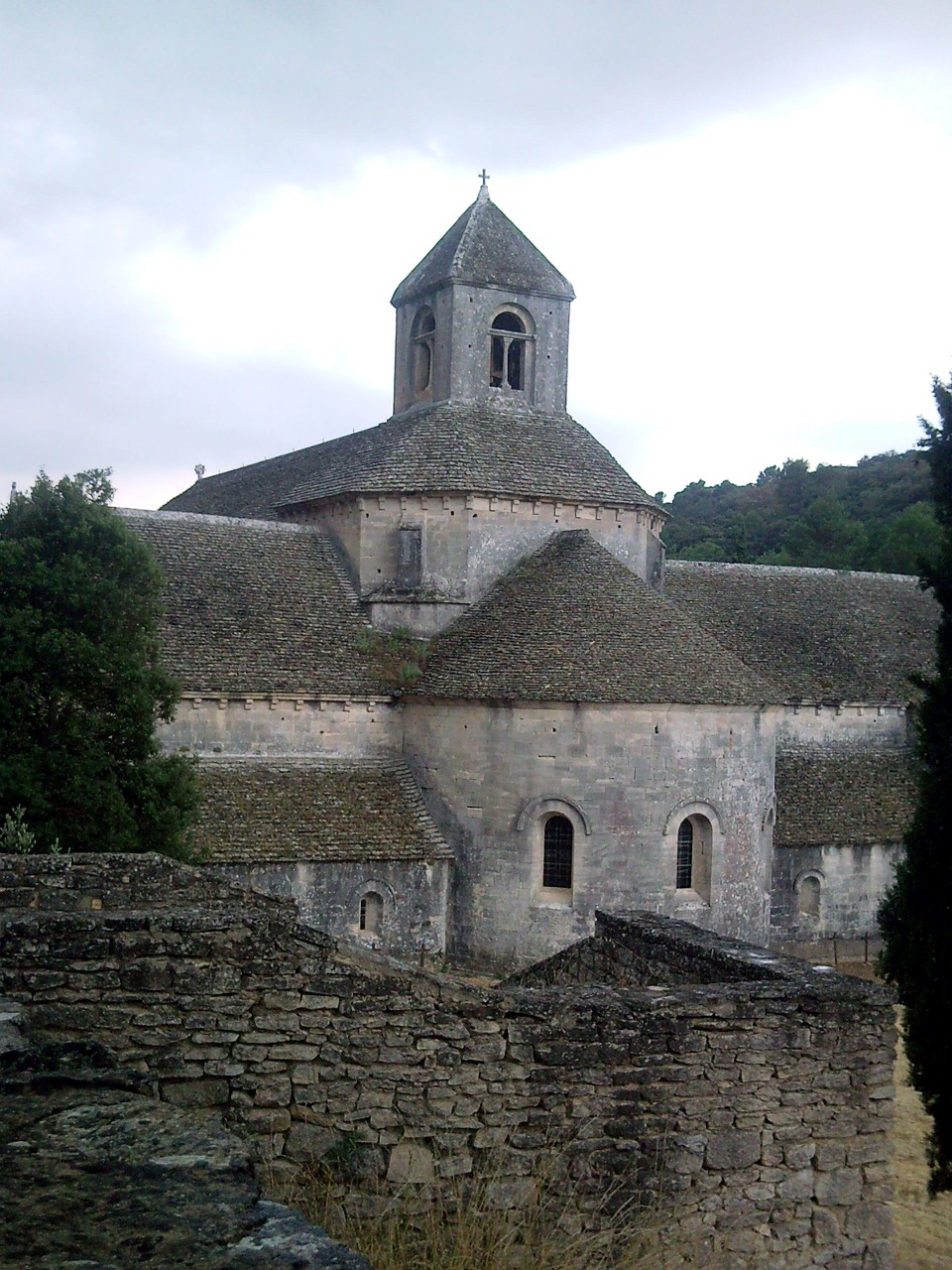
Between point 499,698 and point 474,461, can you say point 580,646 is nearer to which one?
point 499,698

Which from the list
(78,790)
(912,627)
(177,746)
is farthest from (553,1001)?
(912,627)

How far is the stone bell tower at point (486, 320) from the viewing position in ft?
87.4

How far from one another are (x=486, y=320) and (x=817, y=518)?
2620 cm

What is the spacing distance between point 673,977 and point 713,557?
141 feet

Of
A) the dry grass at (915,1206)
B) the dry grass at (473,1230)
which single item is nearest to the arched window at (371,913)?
the dry grass at (915,1206)

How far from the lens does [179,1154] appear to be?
12.5 ft

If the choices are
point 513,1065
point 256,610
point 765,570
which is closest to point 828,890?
point 765,570

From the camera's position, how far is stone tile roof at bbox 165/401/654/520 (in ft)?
78.6

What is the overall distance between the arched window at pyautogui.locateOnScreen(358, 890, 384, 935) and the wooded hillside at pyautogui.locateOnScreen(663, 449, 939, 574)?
10.7 m

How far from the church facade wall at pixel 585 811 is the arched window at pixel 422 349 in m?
9.82

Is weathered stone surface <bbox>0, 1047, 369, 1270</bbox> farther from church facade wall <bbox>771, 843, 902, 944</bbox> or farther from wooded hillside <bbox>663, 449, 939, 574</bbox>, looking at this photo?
church facade wall <bbox>771, 843, 902, 944</bbox>

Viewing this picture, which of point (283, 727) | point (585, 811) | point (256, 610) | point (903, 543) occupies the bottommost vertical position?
point (585, 811)

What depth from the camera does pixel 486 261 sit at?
26969 millimetres

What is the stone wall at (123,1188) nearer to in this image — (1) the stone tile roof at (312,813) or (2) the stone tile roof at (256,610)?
(1) the stone tile roof at (312,813)
